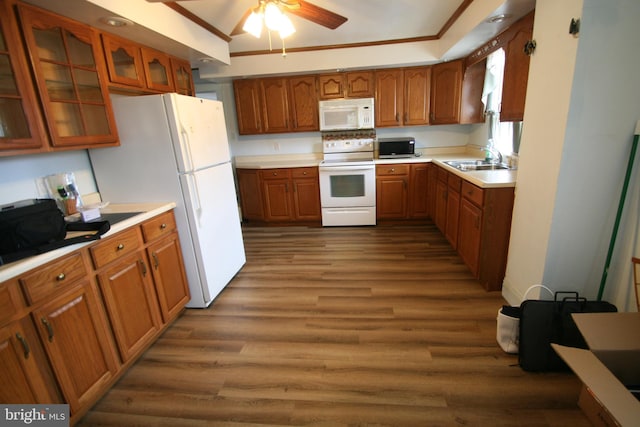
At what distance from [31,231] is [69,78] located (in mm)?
1014

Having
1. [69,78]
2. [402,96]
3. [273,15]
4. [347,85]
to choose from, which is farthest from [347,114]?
[69,78]

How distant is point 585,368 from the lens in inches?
46.3

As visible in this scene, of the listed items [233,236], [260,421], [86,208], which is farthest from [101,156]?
[260,421]

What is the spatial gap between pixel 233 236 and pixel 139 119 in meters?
1.24

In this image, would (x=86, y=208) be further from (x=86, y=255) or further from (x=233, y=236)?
(x=233, y=236)

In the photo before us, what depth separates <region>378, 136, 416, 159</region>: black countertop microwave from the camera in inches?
157

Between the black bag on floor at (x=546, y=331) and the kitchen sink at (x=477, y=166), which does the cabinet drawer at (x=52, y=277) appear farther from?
the kitchen sink at (x=477, y=166)

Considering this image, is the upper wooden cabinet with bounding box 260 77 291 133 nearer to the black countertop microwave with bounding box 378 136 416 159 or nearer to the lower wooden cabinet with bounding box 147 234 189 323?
the black countertop microwave with bounding box 378 136 416 159

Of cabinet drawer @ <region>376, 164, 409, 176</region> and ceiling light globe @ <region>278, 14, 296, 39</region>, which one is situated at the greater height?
ceiling light globe @ <region>278, 14, 296, 39</region>

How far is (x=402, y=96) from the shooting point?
393cm

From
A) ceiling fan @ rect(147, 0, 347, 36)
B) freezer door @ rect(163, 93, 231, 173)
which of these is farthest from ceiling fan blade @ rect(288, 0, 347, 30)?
freezer door @ rect(163, 93, 231, 173)

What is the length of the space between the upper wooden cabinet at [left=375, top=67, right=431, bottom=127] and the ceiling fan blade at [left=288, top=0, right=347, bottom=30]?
1803 mm

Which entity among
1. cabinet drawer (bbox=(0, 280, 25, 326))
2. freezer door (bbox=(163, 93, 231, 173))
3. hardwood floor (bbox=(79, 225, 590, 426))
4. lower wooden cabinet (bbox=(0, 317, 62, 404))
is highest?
freezer door (bbox=(163, 93, 231, 173))

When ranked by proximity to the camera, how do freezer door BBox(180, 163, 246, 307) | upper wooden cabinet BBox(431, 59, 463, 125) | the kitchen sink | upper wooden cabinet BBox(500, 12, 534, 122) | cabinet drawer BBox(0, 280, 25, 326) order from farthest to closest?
upper wooden cabinet BBox(431, 59, 463, 125), the kitchen sink, freezer door BBox(180, 163, 246, 307), upper wooden cabinet BBox(500, 12, 534, 122), cabinet drawer BBox(0, 280, 25, 326)
